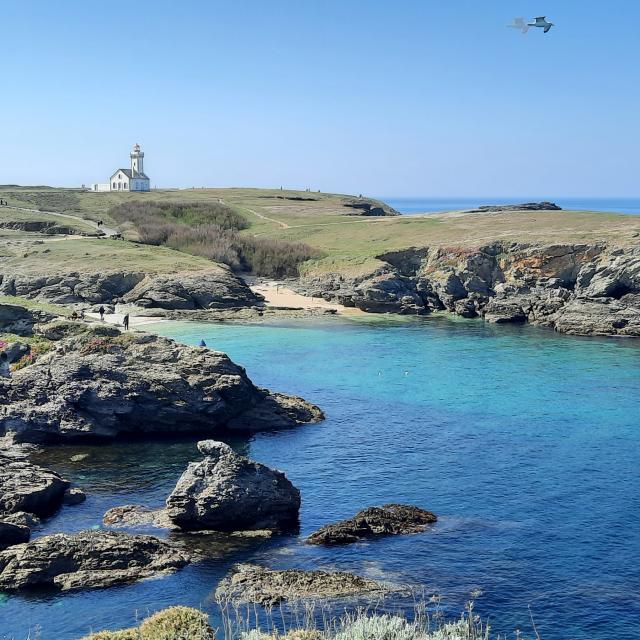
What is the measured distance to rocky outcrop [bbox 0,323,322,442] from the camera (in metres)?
49.1

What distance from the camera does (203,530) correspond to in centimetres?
3728

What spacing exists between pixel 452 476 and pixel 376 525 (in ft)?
27.1

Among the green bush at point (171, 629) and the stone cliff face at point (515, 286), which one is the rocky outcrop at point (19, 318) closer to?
the green bush at point (171, 629)

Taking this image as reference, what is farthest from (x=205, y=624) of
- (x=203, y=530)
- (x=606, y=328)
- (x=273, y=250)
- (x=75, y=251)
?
(x=273, y=250)

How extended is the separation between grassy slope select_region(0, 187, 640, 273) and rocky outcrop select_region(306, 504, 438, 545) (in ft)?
229

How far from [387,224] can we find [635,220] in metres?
38.5

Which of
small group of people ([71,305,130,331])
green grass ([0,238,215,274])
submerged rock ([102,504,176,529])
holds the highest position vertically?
green grass ([0,238,215,274])

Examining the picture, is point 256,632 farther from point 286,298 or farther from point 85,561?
point 286,298

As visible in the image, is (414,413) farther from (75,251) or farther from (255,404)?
(75,251)

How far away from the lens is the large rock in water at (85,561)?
3178 centimetres

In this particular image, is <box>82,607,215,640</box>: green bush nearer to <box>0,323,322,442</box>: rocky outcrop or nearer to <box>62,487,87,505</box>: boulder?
<box>62,487,87,505</box>: boulder

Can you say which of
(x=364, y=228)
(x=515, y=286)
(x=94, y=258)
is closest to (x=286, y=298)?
(x=94, y=258)

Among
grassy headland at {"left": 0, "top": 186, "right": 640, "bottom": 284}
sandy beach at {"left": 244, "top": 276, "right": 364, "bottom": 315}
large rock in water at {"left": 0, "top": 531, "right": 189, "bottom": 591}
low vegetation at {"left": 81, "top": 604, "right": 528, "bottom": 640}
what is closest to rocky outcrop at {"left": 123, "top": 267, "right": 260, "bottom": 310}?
sandy beach at {"left": 244, "top": 276, "right": 364, "bottom": 315}

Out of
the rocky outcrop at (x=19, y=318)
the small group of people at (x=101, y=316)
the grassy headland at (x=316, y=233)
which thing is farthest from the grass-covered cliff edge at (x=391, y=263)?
the rocky outcrop at (x=19, y=318)
